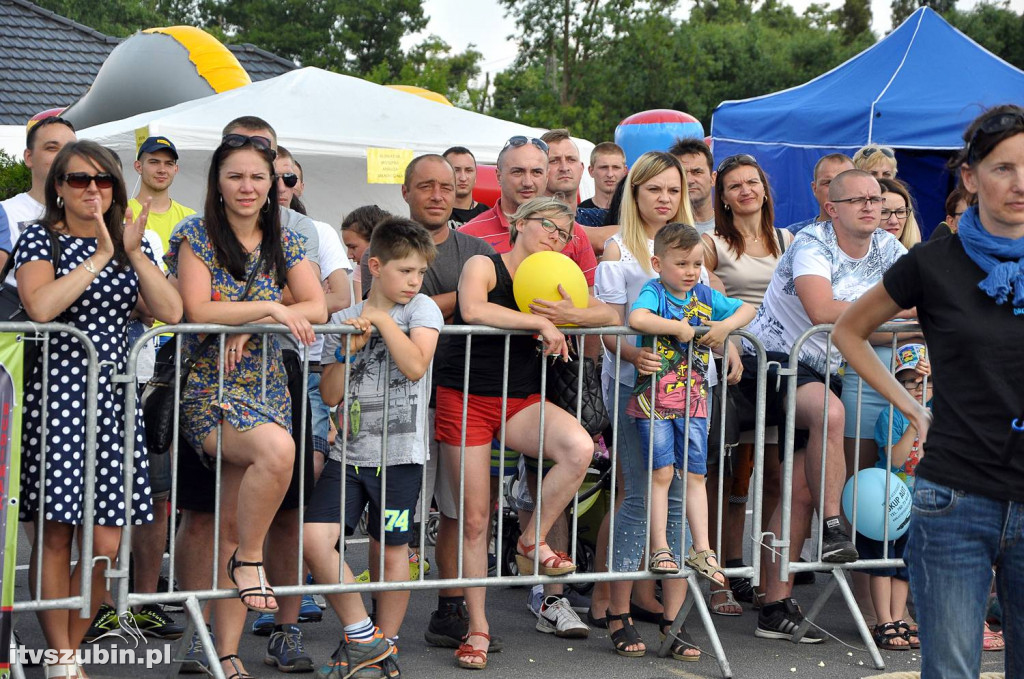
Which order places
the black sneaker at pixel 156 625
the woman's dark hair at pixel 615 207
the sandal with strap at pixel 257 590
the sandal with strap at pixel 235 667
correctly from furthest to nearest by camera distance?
the woman's dark hair at pixel 615 207 < the black sneaker at pixel 156 625 < the sandal with strap at pixel 235 667 < the sandal with strap at pixel 257 590

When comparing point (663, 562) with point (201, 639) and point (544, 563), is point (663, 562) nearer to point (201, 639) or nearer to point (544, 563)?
point (544, 563)

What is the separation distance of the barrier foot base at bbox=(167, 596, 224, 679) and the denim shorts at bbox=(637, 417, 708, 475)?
1.96m

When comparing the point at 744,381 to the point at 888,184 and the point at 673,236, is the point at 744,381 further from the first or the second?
the point at 888,184

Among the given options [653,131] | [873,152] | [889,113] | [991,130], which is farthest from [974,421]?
[653,131]

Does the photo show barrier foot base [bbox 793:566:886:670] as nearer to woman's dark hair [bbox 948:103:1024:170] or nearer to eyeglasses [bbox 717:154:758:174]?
eyeglasses [bbox 717:154:758:174]

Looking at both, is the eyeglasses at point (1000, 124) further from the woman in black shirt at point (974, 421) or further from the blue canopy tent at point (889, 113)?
the blue canopy tent at point (889, 113)

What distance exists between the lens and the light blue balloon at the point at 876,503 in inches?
218

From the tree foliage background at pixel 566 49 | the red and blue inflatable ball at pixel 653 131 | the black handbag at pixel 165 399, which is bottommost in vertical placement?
the black handbag at pixel 165 399

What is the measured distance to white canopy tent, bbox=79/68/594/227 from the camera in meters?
10.6

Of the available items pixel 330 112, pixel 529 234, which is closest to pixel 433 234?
pixel 529 234

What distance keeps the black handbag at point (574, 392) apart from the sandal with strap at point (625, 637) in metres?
0.82

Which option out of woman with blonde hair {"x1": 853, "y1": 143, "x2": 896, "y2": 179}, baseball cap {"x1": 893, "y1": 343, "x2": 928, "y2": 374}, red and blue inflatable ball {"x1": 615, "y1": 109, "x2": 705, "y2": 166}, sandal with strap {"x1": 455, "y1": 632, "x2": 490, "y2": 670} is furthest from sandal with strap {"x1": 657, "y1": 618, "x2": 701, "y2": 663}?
red and blue inflatable ball {"x1": 615, "y1": 109, "x2": 705, "y2": 166}

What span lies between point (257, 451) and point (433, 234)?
1742 millimetres

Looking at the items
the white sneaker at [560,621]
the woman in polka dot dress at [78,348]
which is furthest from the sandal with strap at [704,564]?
the woman in polka dot dress at [78,348]
